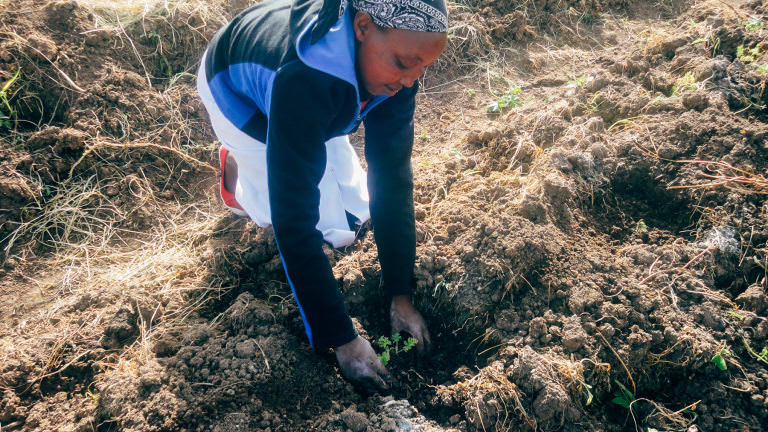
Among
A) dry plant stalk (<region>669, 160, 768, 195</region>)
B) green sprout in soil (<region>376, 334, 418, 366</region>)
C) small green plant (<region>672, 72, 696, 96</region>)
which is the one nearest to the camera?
green sprout in soil (<region>376, 334, 418, 366</region>)

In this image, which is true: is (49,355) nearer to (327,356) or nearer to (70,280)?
(70,280)

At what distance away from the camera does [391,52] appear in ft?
4.88

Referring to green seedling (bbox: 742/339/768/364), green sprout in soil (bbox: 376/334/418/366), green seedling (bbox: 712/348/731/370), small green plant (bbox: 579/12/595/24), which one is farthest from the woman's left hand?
small green plant (bbox: 579/12/595/24)

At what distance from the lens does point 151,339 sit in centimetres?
211

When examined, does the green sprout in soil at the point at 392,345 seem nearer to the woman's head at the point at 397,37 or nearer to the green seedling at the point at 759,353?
the woman's head at the point at 397,37

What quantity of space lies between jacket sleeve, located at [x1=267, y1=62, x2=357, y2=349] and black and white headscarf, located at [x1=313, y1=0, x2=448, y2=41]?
0.17m

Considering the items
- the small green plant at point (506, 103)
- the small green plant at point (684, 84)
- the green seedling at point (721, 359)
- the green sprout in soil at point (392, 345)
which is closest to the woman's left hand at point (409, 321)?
the green sprout in soil at point (392, 345)

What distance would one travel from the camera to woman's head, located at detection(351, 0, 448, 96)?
142cm

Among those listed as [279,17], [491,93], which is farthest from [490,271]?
[491,93]

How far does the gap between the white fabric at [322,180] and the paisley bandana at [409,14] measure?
3.04 ft

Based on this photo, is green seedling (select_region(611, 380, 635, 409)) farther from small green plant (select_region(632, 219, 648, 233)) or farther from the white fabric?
the white fabric

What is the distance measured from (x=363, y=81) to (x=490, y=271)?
1.00 m

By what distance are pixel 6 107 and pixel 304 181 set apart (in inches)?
91.8

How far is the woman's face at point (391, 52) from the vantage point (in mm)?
1454
